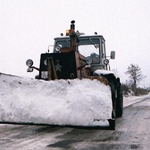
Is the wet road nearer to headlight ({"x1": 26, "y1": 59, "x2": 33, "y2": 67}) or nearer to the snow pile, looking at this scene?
the snow pile

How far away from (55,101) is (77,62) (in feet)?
5.05

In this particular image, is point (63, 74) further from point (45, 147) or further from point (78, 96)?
point (45, 147)

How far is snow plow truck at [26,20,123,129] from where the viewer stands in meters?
6.41

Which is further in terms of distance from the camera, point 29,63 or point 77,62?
point 29,63

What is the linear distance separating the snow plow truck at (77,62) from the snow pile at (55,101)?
21 cm

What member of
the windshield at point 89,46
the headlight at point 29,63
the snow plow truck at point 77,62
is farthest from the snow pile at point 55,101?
the windshield at point 89,46

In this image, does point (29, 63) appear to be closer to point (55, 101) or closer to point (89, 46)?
point (89, 46)

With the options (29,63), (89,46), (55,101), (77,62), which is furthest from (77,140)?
(89,46)

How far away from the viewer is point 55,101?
530 cm

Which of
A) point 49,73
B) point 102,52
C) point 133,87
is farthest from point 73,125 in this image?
point 133,87

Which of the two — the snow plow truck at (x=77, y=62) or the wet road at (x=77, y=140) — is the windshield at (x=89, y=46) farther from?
the wet road at (x=77, y=140)

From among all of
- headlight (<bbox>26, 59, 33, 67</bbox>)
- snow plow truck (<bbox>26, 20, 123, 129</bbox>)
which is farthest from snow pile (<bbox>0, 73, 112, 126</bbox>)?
headlight (<bbox>26, 59, 33, 67</bbox>)

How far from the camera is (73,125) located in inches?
192

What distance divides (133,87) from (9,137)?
4333cm
